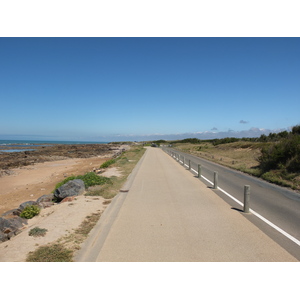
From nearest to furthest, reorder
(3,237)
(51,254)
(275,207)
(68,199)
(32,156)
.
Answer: (51,254)
(3,237)
(275,207)
(68,199)
(32,156)

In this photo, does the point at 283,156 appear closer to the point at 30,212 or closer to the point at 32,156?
the point at 30,212

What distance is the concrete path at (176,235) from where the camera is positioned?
4914 millimetres

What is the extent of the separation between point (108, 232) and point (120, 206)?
8.60 ft

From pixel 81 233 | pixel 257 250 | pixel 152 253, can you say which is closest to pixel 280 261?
pixel 257 250

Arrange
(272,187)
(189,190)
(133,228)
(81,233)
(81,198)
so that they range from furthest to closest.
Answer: (272,187)
(189,190)
(81,198)
(133,228)
(81,233)

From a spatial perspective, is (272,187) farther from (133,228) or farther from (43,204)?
(43,204)

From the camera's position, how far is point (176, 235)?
19.9 ft

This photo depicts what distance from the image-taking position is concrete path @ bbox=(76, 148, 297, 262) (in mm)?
4914

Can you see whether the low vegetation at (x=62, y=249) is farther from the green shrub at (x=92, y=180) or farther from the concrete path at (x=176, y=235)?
the green shrub at (x=92, y=180)

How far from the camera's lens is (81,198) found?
391 inches

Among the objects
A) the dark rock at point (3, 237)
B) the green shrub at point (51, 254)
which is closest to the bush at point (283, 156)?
the green shrub at point (51, 254)

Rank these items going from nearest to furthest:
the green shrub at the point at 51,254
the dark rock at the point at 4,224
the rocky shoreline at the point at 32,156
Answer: the green shrub at the point at 51,254, the dark rock at the point at 4,224, the rocky shoreline at the point at 32,156

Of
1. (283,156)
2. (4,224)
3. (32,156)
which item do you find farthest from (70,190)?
(32,156)

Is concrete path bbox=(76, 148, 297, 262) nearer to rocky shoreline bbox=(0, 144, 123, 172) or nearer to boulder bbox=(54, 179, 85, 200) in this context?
boulder bbox=(54, 179, 85, 200)
